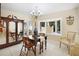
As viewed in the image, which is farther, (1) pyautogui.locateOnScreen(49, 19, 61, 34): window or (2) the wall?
(1) pyautogui.locateOnScreen(49, 19, 61, 34): window

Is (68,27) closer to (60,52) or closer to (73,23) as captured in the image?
(73,23)

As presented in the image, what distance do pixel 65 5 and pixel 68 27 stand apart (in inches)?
16.4

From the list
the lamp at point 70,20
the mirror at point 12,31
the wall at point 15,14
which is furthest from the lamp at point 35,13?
the lamp at point 70,20

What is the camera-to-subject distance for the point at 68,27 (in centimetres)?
178

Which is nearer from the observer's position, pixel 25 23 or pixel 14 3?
pixel 14 3

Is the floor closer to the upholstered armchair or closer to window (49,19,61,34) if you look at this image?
the upholstered armchair

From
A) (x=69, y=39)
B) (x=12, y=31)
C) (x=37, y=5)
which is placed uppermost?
(x=37, y=5)

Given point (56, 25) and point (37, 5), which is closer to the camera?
point (37, 5)

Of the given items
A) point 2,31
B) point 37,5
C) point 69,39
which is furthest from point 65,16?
point 2,31

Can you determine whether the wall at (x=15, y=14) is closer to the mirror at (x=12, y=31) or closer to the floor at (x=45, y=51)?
the mirror at (x=12, y=31)

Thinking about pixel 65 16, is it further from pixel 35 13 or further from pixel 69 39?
pixel 35 13

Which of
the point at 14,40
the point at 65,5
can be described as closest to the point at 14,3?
the point at 14,40

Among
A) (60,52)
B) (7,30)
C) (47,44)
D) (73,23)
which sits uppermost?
(73,23)

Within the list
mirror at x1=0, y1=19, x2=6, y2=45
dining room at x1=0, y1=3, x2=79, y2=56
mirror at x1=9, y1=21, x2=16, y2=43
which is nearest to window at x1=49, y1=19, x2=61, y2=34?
dining room at x1=0, y1=3, x2=79, y2=56
